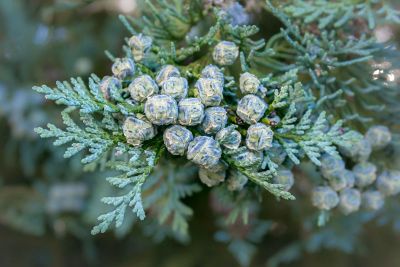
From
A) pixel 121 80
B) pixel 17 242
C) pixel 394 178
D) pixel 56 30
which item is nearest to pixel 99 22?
pixel 56 30

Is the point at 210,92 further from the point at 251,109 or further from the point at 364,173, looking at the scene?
the point at 364,173

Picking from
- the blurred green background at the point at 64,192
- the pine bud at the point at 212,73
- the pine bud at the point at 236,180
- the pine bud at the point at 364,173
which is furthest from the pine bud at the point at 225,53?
the blurred green background at the point at 64,192

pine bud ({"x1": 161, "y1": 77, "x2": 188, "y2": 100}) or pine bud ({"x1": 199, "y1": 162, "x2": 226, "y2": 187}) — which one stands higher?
pine bud ({"x1": 161, "y1": 77, "x2": 188, "y2": 100})

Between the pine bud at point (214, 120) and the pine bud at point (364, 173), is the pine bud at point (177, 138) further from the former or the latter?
the pine bud at point (364, 173)

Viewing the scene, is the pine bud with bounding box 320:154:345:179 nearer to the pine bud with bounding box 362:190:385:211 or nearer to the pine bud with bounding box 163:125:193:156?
the pine bud with bounding box 362:190:385:211

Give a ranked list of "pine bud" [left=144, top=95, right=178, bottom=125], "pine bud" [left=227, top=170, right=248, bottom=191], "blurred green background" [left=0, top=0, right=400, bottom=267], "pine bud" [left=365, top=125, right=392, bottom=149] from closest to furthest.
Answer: "pine bud" [left=144, top=95, right=178, bottom=125]
"pine bud" [left=227, top=170, right=248, bottom=191]
"pine bud" [left=365, top=125, right=392, bottom=149]
"blurred green background" [left=0, top=0, right=400, bottom=267]

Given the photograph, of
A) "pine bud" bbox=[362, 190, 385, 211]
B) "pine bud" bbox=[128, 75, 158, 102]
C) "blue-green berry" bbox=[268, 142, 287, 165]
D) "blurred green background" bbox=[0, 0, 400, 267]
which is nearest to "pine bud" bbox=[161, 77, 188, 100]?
"pine bud" bbox=[128, 75, 158, 102]
